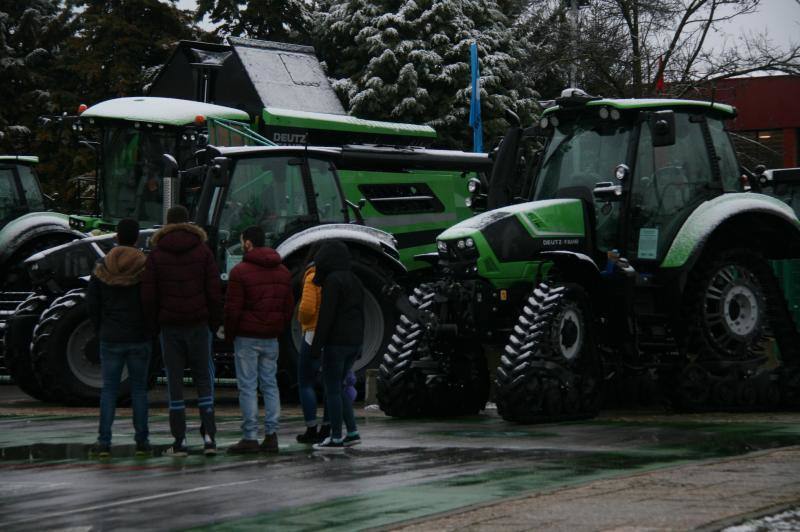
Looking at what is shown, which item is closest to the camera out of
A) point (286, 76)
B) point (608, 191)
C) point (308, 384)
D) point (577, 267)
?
point (308, 384)

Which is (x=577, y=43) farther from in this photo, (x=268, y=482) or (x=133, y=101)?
(x=268, y=482)

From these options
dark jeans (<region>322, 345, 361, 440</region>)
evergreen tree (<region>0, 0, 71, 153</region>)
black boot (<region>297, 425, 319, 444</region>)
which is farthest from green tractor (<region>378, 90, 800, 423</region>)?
evergreen tree (<region>0, 0, 71, 153</region>)

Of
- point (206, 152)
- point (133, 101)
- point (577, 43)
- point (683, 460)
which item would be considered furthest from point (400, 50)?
point (683, 460)

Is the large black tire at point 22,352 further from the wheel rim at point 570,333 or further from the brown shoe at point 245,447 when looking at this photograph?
the wheel rim at point 570,333

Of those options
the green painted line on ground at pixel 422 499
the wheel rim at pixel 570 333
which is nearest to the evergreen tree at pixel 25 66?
the wheel rim at pixel 570 333

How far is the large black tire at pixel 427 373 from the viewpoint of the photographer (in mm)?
14945

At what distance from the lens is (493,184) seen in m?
Result: 15.9

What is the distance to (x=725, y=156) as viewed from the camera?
15.9 meters

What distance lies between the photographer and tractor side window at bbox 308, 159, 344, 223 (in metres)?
17.9

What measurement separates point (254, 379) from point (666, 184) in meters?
5.18

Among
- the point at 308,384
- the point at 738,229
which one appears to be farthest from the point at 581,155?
the point at 308,384

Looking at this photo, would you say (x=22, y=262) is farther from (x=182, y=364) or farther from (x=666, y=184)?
(x=666, y=184)

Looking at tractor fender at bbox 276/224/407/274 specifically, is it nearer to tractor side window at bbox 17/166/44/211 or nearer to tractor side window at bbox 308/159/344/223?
tractor side window at bbox 308/159/344/223

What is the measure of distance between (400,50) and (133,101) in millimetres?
21955
